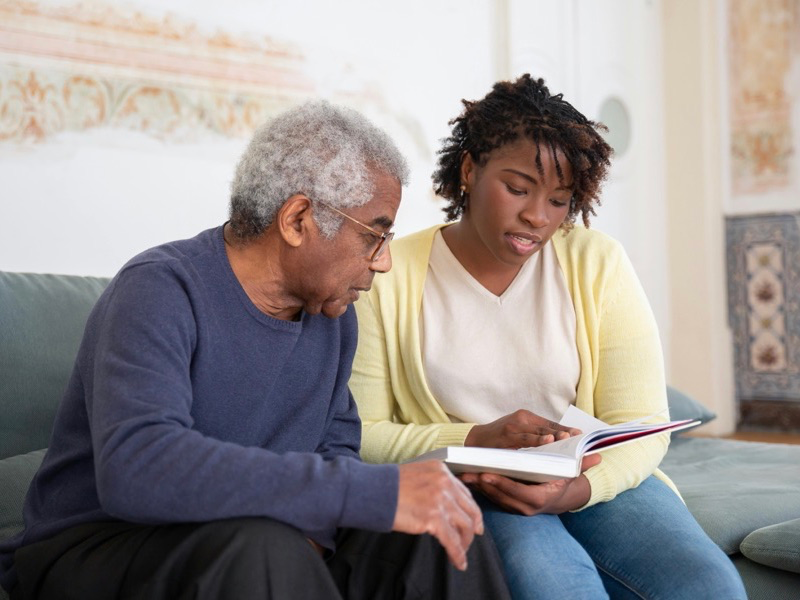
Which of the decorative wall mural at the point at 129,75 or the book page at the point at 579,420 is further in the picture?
the decorative wall mural at the point at 129,75

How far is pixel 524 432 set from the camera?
1.63 m

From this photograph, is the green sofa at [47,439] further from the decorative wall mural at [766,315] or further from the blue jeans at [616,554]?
the decorative wall mural at [766,315]

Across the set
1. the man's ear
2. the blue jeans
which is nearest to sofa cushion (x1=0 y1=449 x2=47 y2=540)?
the man's ear

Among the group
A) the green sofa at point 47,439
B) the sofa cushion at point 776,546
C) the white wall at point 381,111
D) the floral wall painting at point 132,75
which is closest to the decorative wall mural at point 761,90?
the white wall at point 381,111

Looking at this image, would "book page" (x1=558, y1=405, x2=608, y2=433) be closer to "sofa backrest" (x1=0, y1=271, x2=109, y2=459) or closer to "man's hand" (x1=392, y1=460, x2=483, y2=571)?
"man's hand" (x1=392, y1=460, x2=483, y2=571)

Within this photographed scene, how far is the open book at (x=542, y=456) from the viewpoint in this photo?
54.1 inches

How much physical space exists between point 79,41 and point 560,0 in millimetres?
2541

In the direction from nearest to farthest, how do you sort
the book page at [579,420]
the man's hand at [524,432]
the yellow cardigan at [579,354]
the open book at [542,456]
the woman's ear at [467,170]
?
the open book at [542,456] → the man's hand at [524,432] → the book page at [579,420] → the yellow cardigan at [579,354] → the woman's ear at [467,170]

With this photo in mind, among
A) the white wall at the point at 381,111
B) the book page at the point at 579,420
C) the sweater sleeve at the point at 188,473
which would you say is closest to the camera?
the sweater sleeve at the point at 188,473

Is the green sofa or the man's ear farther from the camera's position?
the green sofa

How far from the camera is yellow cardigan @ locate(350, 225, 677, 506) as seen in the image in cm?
182

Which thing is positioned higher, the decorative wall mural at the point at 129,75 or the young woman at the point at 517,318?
the decorative wall mural at the point at 129,75

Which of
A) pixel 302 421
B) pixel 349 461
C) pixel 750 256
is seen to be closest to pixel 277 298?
pixel 302 421

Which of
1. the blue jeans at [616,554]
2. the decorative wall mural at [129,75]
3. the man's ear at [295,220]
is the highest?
the decorative wall mural at [129,75]
